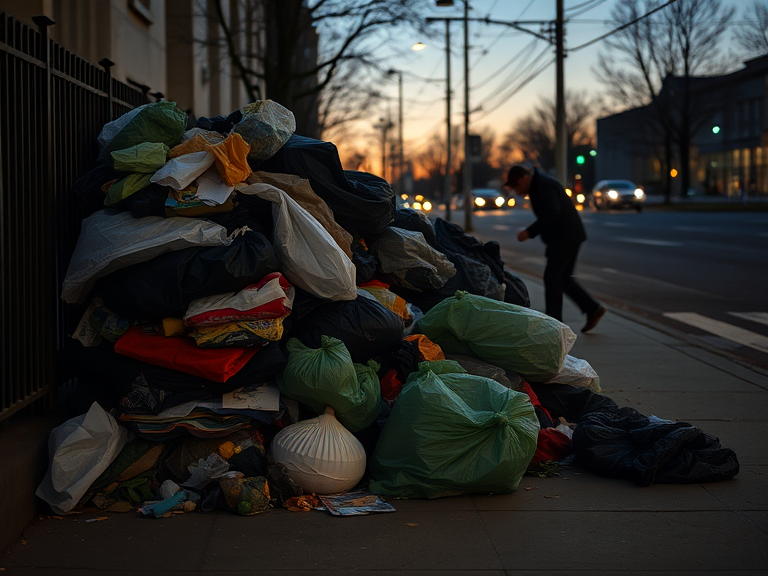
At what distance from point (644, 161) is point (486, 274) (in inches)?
3399

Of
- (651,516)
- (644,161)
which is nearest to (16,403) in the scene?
(651,516)

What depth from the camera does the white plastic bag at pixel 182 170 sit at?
171 inches

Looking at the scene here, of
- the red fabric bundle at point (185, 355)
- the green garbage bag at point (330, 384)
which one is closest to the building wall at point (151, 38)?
the red fabric bundle at point (185, 355)

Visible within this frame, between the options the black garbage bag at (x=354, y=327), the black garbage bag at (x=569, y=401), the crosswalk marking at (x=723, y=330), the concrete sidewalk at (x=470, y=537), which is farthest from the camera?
the crosswalk marking at (x=723, y=330)

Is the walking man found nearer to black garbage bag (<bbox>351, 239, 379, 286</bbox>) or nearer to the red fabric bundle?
black garbage bag (<bbox>351, 239, 379, 286</bbox>)

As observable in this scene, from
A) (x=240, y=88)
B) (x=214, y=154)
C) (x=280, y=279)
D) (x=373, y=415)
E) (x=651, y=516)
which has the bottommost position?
(x=651, y=516)

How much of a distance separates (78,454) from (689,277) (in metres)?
13.2

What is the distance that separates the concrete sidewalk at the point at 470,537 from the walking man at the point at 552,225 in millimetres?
4364

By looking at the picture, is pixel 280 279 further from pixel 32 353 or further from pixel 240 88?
pixel 240 88

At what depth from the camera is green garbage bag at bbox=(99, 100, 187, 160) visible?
Answer: 15.6 feet

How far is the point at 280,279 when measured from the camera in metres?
4.38

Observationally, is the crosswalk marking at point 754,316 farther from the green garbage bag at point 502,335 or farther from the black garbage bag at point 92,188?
the black garbage bag at point 92,188

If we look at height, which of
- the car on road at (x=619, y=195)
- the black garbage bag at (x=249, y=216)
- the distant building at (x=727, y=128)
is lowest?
the black garbage bag at (x=249, y=216)

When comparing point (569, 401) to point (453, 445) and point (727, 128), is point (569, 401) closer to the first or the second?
point (453, 445)
